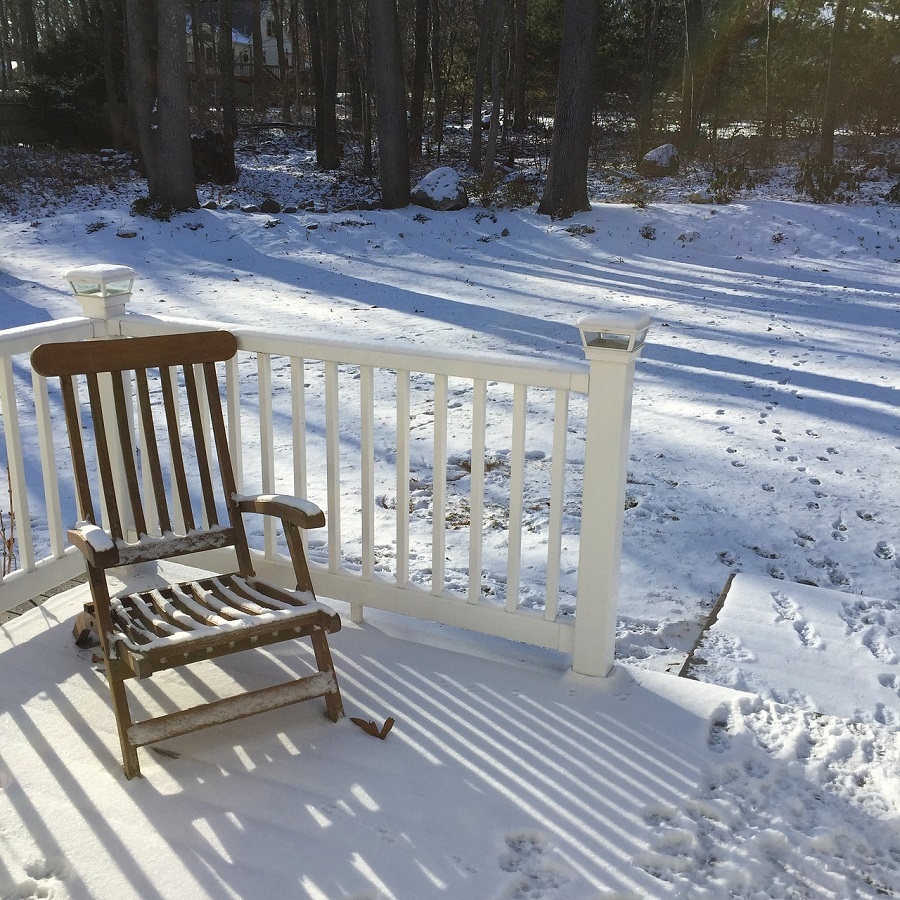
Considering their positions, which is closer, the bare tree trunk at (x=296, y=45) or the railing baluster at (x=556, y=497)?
the railing baluster at (x=556, y=497)

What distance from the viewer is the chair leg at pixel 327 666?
2.74 m

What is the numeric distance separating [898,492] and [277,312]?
5.98m

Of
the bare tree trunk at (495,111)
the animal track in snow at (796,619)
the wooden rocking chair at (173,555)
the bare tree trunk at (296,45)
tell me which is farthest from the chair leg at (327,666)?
the bare tree trunk at (296,45)

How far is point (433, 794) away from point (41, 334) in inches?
78.6

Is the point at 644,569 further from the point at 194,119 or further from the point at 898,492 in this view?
the point at 194,119

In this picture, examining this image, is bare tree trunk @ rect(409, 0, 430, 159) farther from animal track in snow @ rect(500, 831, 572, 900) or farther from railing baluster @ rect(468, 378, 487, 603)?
animal track in snow @ rect(500, 831, 572, 900)

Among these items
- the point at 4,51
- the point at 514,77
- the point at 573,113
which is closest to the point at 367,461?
the point at 573,113

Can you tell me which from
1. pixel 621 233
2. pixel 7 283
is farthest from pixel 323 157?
pixel 7 283

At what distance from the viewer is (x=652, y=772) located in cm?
256

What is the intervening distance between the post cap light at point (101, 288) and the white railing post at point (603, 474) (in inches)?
68.1

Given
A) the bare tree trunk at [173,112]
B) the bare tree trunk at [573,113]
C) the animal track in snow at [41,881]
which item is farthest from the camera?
the bare tree trunk at [573,113]

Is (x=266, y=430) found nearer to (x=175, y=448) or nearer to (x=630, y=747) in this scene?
(x=175, y=448)

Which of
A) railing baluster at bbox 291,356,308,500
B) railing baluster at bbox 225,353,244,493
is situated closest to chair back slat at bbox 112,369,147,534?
railing baluster at bbox 225,353,244,493

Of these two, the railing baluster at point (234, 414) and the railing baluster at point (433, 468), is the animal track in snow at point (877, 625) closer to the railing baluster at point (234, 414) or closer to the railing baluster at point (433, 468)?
the railing baluster at point (433, 468)
